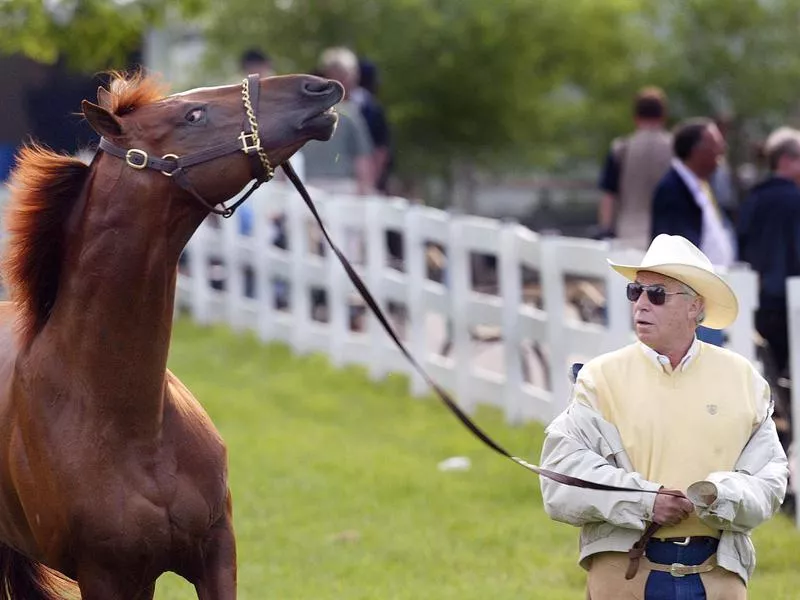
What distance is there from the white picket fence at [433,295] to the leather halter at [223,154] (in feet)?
13.8

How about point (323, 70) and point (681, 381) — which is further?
point (323, 70)

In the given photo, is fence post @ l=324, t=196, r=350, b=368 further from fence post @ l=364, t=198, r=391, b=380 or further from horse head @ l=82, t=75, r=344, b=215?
horse head @ l=82, t=75, r=344, b=215

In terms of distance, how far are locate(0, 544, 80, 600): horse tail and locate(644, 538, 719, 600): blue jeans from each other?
2.18 m

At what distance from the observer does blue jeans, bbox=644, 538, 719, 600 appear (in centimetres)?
443

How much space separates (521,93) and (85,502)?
1936 cm

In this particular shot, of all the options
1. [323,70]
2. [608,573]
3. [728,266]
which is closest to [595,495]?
[608,573]

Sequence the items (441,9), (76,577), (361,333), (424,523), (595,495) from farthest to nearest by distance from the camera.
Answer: (441,9), (361,333), (424,523), (76,577), (595,495)

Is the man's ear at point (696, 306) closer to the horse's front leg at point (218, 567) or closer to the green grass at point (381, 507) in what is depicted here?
the horse's front leg at point (218, 567)

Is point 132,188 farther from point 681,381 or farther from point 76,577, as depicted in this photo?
point 681,381

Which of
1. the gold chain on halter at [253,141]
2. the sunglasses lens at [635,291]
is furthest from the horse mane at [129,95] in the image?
the sunglasses lens at [635,291]

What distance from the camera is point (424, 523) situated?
8.37m

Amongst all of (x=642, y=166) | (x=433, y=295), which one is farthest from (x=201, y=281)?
(x=642, y=166)

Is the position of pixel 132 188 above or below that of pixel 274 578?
above

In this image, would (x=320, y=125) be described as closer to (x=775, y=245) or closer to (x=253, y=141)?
(x=253, y=141)
